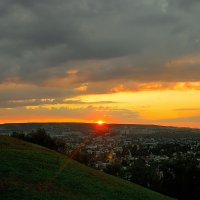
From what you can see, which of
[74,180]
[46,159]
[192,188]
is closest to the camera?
[74,180]

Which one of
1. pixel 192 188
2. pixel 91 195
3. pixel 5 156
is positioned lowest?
pixel 192 188

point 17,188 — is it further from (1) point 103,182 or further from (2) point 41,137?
(2) point 41,137

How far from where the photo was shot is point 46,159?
141 ft

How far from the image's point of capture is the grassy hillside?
1161 inches

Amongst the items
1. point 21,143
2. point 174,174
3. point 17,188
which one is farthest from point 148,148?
point 17,188

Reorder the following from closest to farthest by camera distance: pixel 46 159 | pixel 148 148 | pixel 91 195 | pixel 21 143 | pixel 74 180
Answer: pixel 91 195 < pixel 74 180 < pixel 46 159 < pixel 21 143 < pixel 148 148

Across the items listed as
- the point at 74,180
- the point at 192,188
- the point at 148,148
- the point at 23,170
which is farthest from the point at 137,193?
the point at 148,148

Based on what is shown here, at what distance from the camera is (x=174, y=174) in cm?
7994

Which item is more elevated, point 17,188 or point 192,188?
point 17,188

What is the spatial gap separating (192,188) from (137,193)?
3732cm

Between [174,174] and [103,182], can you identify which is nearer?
[103,182]

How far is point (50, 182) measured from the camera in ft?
110

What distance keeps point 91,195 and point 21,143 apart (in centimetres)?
2306

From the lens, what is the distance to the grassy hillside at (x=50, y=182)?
2948 centimetres
